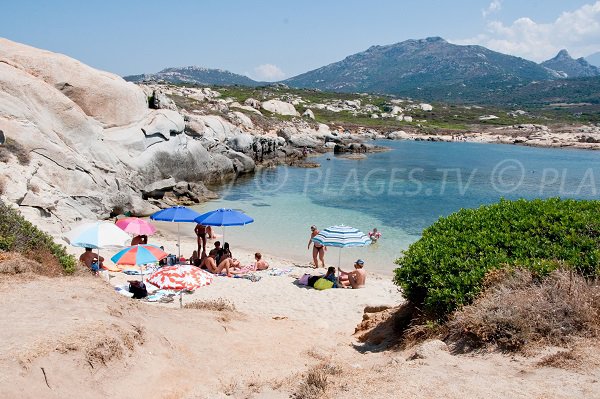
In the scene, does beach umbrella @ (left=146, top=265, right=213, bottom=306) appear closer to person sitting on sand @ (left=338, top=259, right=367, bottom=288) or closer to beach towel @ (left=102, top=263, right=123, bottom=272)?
beach towel @ (left=102, top=263, right=123, bottom=272)

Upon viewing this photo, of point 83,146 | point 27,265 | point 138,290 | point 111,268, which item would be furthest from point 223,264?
point 83,146

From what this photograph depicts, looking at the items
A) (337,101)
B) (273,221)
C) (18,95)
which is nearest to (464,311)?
(273,221)

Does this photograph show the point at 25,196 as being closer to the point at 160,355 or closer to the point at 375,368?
the point at 160,355

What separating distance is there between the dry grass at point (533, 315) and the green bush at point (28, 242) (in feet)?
25.6

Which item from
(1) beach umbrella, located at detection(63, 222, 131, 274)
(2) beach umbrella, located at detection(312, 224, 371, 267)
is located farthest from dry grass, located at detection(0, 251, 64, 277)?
(2) beach umbrella, located at detection(312, 224, 371, 267)

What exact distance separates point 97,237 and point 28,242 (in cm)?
332

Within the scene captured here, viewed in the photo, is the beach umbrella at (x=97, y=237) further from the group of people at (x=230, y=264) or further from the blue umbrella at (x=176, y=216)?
the blue umbrella at (x=176, y=216)

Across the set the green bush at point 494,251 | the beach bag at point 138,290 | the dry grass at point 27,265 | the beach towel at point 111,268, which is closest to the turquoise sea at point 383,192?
the beach towel at point 111,268

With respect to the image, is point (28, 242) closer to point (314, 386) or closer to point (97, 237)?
point (97, 237)

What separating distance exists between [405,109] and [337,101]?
1974cm

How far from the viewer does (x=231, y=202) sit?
3133cm

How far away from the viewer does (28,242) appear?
32.7 ft

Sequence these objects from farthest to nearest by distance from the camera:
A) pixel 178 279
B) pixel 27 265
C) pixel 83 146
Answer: pixel 83 146
pixel 178 279
pixel 27 265

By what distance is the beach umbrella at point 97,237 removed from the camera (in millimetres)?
13148
